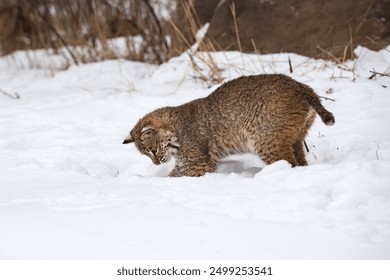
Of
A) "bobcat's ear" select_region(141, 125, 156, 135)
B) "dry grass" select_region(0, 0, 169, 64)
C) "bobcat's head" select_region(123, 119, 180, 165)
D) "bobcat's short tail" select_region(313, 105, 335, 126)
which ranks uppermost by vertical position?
"bobcat's short tail" select_region(313, 105, 335, 126)

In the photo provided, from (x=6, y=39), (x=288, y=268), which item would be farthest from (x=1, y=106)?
(x=288, y=268)

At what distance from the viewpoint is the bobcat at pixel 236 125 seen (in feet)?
14.0

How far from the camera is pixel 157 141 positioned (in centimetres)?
495

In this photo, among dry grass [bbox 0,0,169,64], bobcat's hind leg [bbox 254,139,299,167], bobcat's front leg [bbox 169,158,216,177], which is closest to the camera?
bobcat's hind leg [bbox 254,139,299,167]

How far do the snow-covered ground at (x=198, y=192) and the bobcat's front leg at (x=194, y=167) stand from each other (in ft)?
0.72

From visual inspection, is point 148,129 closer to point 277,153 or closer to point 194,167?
point 194,167

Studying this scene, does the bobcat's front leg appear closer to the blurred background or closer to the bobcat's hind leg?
the bobcat's hind leg

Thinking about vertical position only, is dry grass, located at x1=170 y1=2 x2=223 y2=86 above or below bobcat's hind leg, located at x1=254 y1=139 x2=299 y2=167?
below

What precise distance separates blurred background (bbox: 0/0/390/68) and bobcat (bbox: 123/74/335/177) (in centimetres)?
218

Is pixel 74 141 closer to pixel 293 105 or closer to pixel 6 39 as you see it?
pixel 293 105

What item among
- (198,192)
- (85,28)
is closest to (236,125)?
(198,192)

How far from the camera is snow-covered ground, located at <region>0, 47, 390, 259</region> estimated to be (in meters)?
2.84

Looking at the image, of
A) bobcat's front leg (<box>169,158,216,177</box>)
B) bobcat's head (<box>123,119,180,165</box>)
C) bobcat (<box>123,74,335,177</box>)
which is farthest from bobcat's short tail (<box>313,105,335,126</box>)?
bobcat's head (<box>123,119,180,165</box>)

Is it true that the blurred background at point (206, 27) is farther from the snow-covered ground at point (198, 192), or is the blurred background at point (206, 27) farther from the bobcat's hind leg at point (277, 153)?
the bobcat's hind leg at point (277, 153)
